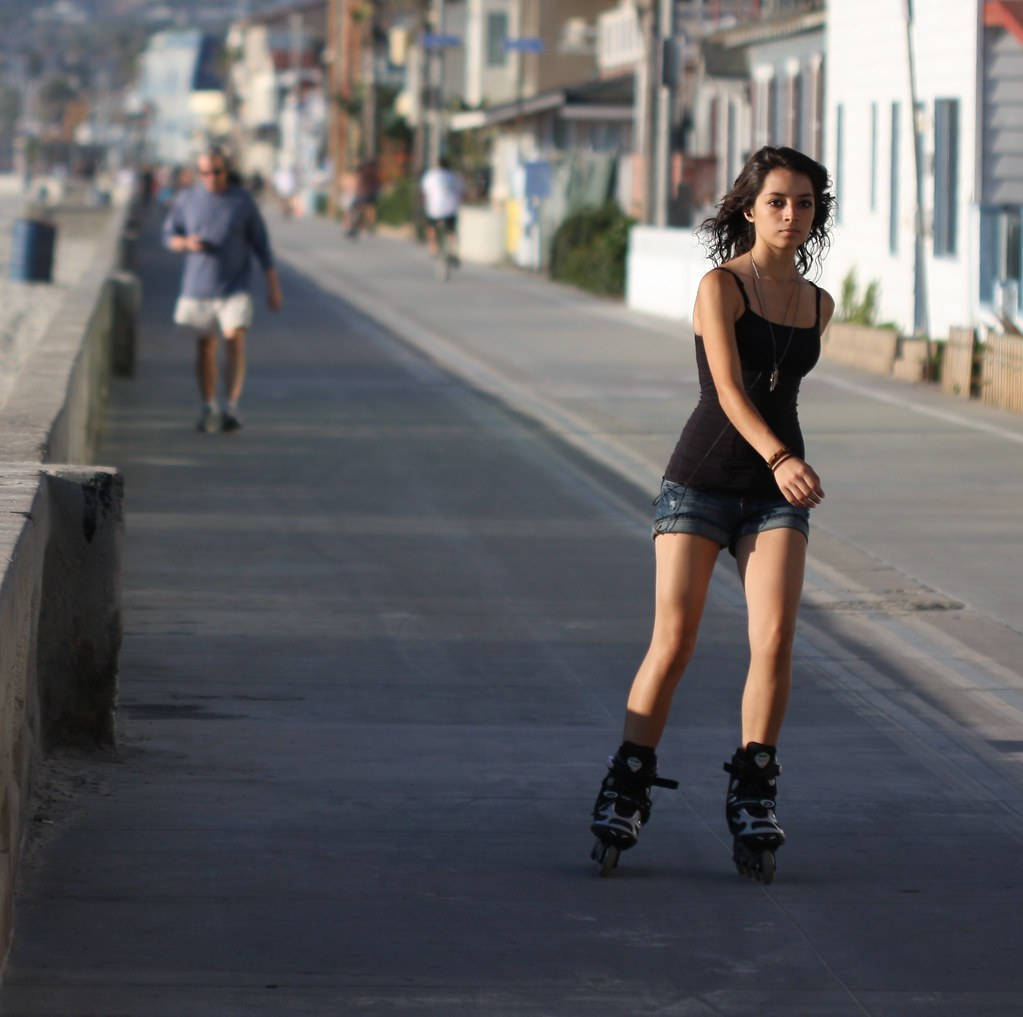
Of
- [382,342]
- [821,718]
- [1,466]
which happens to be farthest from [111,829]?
[382,342]

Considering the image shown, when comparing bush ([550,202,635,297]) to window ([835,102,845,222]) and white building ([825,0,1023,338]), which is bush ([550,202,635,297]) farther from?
white building ([825,0,1023,338])

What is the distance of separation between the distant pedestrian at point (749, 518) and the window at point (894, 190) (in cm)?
2000

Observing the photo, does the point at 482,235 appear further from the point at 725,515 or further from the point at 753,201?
the point at 725,515

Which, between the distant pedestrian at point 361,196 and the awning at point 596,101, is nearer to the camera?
the awning at point 596,101

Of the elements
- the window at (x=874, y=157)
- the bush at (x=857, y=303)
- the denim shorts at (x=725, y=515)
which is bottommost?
the denim shorts at (x=725, y=515)

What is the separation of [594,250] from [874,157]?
1094 centimetres

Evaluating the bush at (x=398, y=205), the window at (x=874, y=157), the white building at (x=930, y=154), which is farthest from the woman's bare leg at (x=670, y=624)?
the bush at (x=398, y=205)

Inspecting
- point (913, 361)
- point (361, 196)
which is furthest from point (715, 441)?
point (361, 196)

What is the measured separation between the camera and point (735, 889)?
19.6ft

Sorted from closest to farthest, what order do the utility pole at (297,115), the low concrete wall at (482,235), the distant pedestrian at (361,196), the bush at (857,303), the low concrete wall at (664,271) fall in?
the bush at (857,303)
the low concrete wall at (664,271)
the low concrete wall at (482,235)
the distant pedestrian at (361,196)
the utility pole at (297,115)

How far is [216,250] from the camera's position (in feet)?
53.4

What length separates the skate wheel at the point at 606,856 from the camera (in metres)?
6.04

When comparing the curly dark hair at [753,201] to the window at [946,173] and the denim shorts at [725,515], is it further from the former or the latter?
the window at [946,173]

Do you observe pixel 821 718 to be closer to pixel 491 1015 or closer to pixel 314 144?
pixel 491 1015
